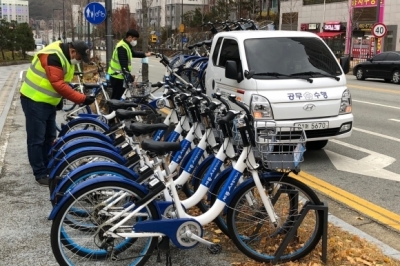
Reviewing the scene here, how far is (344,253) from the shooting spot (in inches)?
147

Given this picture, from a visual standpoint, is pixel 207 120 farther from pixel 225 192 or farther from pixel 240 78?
pixel 240 78

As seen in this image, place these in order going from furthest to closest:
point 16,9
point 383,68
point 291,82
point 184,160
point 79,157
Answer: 1. point 16,9
2. point 383,68
3. point 291,82
4. point 184,160
5. point 79,157

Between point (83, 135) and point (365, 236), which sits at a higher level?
point (83, 135)

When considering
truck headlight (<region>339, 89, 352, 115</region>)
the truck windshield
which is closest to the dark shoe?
the truck windshield

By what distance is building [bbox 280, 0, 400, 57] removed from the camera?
37.9 metres

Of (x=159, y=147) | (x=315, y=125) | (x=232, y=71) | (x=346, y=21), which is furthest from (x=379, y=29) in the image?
(x=159, y=147)

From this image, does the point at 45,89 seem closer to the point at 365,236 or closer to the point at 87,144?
the point at 87,144

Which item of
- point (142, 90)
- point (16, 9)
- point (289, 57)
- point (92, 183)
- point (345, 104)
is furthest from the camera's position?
point (16, 9)

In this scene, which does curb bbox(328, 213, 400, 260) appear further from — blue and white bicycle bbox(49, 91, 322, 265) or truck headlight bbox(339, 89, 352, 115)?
truck headlight bbox(339, 89, 352, 115)

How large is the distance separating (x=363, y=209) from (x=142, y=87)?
440 centimetres

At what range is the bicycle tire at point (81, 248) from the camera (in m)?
3.25

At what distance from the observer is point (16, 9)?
103562 mm

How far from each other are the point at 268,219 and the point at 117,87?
20.2ft

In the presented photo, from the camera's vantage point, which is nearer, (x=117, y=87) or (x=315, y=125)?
(x=315, y=125)
